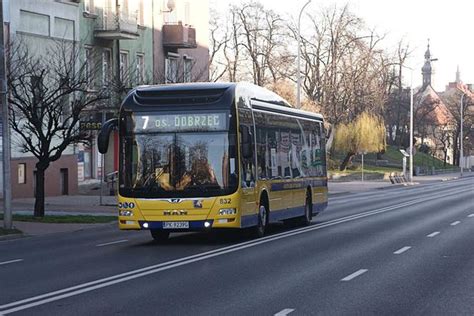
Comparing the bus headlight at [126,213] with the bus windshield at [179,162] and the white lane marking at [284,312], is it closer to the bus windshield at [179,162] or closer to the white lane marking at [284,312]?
the bus windshield at [179,162]

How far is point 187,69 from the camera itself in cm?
4647

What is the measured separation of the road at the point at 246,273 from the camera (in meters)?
11.2

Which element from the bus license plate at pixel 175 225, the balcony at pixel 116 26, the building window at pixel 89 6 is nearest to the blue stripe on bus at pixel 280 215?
the bus license plate at pixel 175 225

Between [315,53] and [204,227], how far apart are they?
5492cm

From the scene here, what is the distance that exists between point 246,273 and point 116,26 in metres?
30.6

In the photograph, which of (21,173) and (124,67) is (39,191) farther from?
(124,67)

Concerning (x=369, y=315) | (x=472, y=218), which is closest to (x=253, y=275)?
(x=369, y=315)

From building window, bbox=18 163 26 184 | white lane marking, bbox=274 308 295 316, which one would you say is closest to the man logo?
white lane marking, bbox=274 308 295 316

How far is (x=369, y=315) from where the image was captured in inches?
411

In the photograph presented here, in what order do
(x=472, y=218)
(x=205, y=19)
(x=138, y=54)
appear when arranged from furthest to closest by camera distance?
(x=205, y=19), (x=138, y=54), (x=472, y=218)

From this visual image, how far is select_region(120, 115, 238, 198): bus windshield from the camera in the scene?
19.5 m

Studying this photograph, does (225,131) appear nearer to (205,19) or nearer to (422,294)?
(422,294)

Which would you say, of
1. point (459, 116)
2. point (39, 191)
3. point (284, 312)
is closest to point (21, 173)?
point (39, 191)

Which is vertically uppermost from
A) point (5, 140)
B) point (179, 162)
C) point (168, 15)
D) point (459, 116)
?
point (168, 15)
